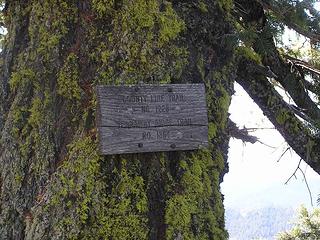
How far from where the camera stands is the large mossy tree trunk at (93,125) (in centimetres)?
217

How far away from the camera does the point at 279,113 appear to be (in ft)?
11.1

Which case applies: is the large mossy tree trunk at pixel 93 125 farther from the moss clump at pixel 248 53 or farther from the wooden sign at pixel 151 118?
the moss clump at pixel 248 53

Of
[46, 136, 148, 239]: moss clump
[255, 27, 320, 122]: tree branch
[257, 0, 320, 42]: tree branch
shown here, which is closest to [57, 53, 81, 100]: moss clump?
[46, 136, 148, 239]: moss clump

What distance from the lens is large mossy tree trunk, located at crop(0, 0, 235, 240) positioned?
7.11 ft

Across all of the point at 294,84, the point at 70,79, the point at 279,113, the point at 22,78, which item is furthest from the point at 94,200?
the point at 294,84

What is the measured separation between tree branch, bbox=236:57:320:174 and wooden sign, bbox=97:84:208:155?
2.88 feet

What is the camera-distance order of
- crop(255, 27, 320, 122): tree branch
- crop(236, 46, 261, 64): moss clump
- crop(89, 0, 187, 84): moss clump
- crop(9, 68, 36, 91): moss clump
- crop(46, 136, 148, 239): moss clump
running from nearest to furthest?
crop(46, 136, 148, 239): moss clump → crop(89, 0, 187, 84): moss clump → crop(9, 68, 36, 91): moss clump → crop(236, 46, 261, 64): moss clump → crop(255, 27, 320, 122): tree branch

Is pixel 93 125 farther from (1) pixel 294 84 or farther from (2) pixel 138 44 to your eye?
(1) pixel 294 84

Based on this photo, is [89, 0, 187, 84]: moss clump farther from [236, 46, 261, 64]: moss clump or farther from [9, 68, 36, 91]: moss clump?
[236, 46, 261, 64]: moss clump

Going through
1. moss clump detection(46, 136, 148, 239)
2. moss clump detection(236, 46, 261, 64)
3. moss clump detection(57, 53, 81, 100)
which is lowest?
moss clump detection(46, 136, 148, 239)

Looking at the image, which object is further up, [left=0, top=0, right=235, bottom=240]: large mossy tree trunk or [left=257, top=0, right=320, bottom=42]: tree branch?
[left=257, top=0, right=320, bottom=42]: tree branch

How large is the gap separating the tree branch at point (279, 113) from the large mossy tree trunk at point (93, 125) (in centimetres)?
59

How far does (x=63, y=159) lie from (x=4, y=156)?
37 centimetres

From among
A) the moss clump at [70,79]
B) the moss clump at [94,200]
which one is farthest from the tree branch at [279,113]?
the moss clump at [94,200]
